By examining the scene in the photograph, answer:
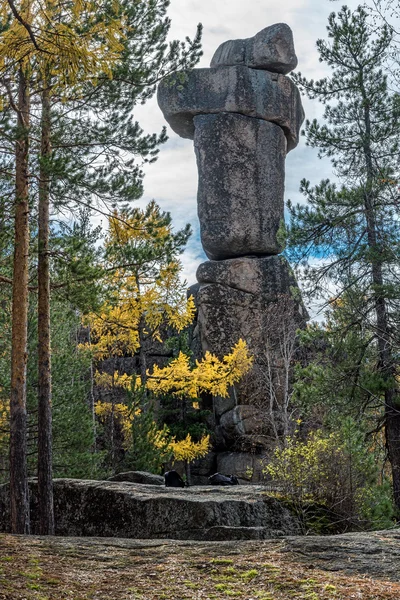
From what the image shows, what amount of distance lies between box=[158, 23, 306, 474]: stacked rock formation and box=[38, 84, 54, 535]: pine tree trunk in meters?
14.2

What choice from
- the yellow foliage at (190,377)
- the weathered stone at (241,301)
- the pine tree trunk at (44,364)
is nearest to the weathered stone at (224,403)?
the weathered stone at (241,301)

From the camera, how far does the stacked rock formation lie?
2575 centimetres

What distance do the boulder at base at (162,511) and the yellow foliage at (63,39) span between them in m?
5.11

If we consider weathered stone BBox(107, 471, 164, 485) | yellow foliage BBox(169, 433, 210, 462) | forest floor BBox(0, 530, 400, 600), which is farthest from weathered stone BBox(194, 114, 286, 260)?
forest floor BBox(0, 530, 400, 600)

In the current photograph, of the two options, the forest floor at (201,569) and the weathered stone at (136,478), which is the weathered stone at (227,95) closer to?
the weathered stone at (136,478)

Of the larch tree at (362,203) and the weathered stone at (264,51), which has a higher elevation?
the weathered stone at (264,51)

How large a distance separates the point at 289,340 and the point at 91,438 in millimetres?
9249

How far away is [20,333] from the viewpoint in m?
10.6

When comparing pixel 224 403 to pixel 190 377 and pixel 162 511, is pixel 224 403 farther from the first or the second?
pixel 162 511

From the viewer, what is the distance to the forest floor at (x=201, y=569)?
4.66m

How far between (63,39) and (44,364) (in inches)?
224

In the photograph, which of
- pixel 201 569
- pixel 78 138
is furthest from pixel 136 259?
pixel 201 569

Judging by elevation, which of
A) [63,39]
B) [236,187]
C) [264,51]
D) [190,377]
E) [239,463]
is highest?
[264,51]

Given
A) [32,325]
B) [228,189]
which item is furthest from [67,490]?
[228,189]
